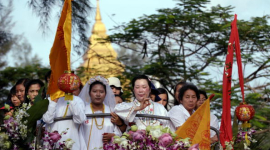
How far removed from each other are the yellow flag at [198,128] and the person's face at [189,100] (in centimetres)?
60

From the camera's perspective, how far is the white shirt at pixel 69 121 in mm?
6500

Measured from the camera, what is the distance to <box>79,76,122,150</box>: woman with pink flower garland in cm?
693

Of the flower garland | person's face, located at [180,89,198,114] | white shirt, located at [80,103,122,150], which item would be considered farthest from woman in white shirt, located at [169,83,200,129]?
the flower garland

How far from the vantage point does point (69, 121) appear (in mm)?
6734

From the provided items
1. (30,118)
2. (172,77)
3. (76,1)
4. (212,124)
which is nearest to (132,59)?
(172,77)

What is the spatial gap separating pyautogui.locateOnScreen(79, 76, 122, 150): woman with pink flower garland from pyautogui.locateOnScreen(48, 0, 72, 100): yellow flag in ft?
1.58

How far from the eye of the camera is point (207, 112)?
6.68m

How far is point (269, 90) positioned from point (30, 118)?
7.59m

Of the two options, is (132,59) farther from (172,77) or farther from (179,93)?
(179,93)

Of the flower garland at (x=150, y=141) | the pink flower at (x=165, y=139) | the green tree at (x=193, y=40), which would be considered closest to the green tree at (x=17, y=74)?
the green tree at (x=193, y=40)

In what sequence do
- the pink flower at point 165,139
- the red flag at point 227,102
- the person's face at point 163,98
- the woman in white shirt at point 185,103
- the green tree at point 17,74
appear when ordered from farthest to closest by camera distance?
the green tree at point 17,74
the person's face at point 163,98
the red flag at point 227,102
the woman in white shirt at point 185,103
the pink flower at point 165,139

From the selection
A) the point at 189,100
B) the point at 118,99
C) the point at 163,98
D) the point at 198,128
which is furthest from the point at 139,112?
the point at 163,98

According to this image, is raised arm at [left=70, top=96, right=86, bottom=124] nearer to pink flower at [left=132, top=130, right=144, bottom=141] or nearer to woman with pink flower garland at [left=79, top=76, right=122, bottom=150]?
woman with pink flower garland at [left=79, top=76, right=122, bottom=150]

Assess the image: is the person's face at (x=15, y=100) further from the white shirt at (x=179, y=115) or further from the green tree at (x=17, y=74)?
the green tree at (x=17, y=74)
